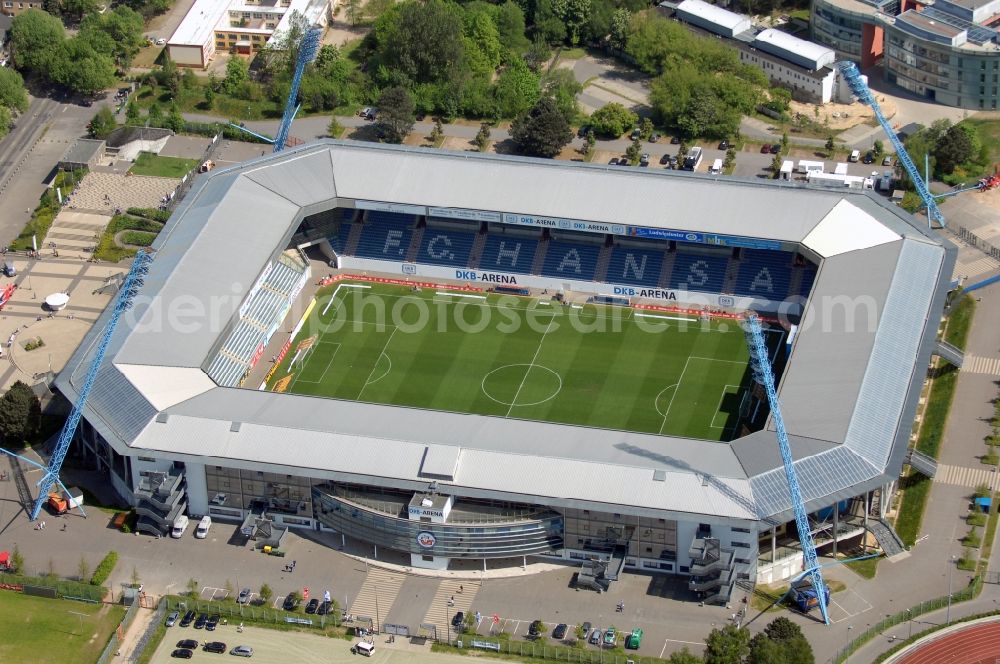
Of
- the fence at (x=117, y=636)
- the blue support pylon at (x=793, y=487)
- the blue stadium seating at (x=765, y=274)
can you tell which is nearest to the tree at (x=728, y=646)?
the blue support pylon at (x=793, y=487)

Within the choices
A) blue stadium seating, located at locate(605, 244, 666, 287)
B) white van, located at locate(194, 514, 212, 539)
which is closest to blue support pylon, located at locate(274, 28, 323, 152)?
blue stadium seating, located at locate(605, 244, 666, 287)

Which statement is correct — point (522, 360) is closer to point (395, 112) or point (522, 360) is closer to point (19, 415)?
point (395, 112)

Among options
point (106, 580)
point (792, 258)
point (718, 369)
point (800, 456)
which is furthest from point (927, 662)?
point (106, 580)

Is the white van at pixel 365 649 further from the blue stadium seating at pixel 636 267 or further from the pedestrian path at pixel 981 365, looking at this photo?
the pedestrian path at pixel 981 365

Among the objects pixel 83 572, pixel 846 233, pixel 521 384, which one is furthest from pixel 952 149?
pixel 83 572

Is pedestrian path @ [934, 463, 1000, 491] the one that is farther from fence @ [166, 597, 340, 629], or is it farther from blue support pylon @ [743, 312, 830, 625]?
fence @ [166, 597, 340, 629]

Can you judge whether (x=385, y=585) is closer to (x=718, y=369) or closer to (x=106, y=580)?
(x=106, y=580)
